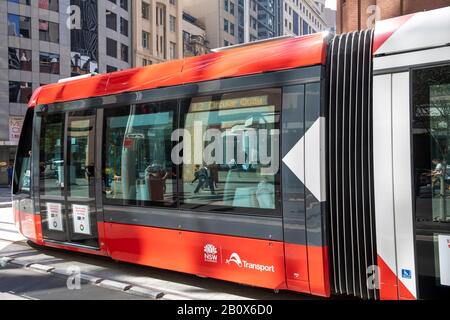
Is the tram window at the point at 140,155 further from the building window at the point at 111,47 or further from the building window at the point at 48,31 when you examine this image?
the building window at the point at 111,47

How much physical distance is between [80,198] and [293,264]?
146 inches

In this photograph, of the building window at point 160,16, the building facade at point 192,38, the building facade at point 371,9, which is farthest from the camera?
the building facade at point 192,38

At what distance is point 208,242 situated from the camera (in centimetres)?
547

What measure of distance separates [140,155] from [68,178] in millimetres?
1706

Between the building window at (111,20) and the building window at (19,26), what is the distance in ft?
27.3

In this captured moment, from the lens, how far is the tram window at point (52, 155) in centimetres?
739

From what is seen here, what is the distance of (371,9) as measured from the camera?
49.1 feet

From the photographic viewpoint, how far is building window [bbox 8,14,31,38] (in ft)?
130

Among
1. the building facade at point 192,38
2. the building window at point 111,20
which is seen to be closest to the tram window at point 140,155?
the building window at point 111,20

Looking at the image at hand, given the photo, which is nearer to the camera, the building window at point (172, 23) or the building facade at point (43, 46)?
the building facade at point (43, 46)

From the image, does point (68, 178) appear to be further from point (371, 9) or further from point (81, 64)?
point (81, 64)

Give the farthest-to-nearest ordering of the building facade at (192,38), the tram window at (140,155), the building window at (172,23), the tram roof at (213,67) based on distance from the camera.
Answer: the building facade at (192,38)
the building window at (172,23)
the tram window at (140,155)
the tram roof at (213,67)
